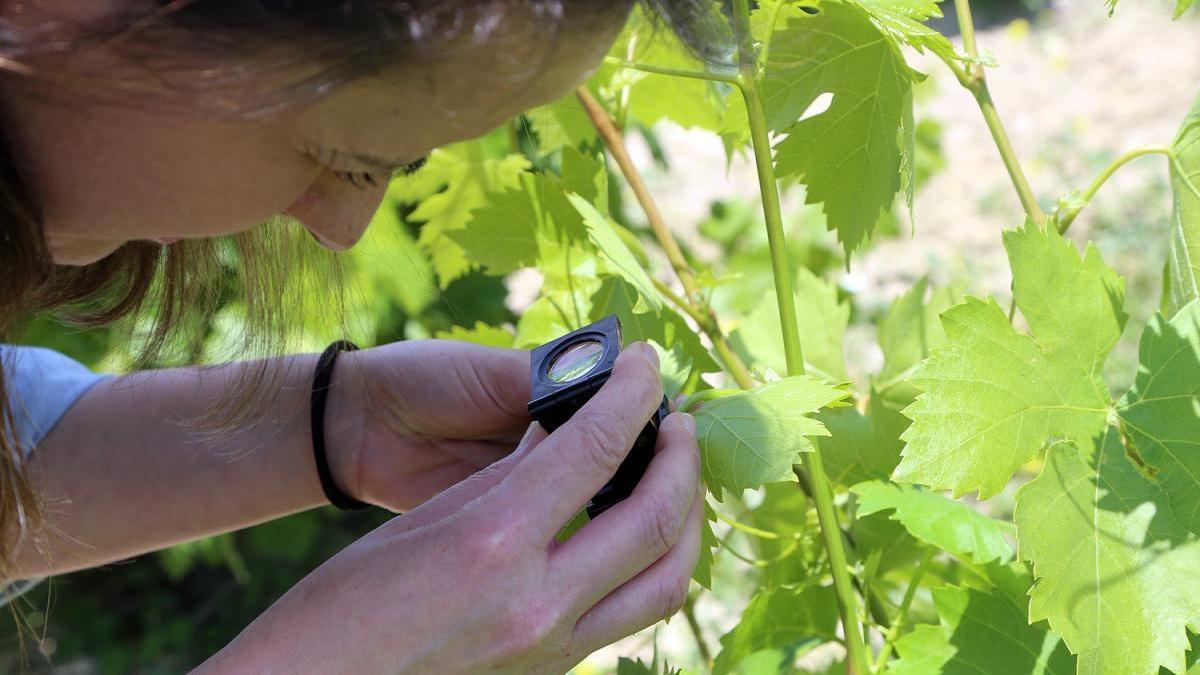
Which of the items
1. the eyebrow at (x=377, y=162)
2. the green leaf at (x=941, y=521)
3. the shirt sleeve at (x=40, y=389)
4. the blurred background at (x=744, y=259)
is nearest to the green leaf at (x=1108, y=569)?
the green leaf at (x=941, y=521)

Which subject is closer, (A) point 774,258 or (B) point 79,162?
(B) point 79,162

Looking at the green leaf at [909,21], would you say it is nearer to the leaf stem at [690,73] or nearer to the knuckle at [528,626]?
the leaf stem at [690,73]

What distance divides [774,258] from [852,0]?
0.19m

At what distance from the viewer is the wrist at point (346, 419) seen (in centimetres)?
116

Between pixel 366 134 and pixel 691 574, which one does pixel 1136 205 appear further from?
pixel 366 134

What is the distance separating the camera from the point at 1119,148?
3381mm

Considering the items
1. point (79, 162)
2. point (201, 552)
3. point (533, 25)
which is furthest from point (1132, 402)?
point (201, 552)

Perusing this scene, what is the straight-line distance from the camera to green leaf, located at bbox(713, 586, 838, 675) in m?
1.02

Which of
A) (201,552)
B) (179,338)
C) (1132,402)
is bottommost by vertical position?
(201,552)

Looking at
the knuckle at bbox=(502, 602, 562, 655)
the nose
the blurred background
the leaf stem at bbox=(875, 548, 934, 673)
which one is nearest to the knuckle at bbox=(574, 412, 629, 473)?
the knuckle at bbox=(502, 602, 562, 655)

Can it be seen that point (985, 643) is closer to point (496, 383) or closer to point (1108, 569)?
point (1108, 569)

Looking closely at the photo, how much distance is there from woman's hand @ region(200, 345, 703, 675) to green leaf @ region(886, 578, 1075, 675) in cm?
Answer: 21

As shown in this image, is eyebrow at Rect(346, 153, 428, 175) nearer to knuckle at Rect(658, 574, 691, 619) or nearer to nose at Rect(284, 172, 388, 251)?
nose at Rect(284, 172, 388, 251)

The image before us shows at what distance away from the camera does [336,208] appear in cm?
79
